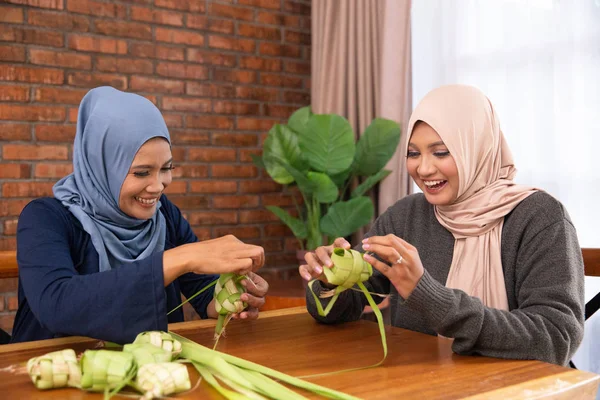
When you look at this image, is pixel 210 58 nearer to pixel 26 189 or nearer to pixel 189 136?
pixel 189 136

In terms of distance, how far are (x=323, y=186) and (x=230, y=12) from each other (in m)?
1.23

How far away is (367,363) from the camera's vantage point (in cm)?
132

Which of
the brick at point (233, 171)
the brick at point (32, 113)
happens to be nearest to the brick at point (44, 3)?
the brick at point (32, 113)

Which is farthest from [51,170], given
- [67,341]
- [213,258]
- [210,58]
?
[213,258]

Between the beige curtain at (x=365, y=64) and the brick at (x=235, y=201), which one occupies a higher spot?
the beige curtain at (x=365, y=64)

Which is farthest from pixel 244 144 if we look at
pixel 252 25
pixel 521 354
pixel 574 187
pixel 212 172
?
pixel 521 354

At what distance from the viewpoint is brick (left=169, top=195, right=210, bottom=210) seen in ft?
12.0

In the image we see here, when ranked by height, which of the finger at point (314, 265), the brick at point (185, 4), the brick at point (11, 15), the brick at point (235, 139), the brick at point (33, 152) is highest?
the brick at point (185, 4)

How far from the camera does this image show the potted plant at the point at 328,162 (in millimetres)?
3338

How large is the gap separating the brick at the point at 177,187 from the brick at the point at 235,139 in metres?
0.31

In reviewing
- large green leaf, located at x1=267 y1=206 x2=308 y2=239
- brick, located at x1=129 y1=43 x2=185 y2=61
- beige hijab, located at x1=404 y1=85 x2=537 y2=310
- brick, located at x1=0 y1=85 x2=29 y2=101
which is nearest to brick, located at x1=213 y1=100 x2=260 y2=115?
brick, located at x1=129 y1=43 x2=185 y2=61

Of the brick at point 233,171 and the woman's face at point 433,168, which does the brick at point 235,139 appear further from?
the woman's face at point 433,168

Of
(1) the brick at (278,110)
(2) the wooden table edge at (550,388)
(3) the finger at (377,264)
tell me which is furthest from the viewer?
(1) the brick at (278,110)

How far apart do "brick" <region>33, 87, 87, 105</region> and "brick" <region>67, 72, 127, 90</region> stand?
0.05 metres
